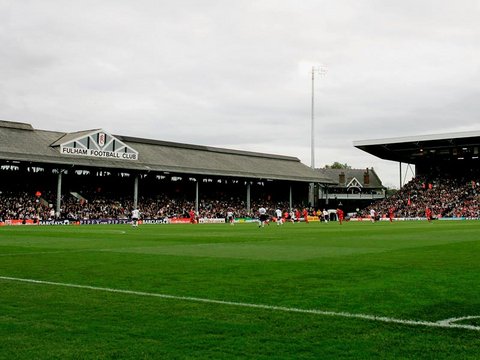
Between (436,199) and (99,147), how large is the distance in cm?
4853

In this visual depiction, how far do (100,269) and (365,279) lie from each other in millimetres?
6275

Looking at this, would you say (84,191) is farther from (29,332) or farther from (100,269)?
(29,332)

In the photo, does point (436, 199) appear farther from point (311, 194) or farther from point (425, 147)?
point (311, 194)

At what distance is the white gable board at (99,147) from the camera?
215 feet

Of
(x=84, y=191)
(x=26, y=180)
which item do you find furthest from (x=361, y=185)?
(x=26, y=180)

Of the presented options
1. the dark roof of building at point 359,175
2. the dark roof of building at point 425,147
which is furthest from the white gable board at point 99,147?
the dark roof of building at point 359,175

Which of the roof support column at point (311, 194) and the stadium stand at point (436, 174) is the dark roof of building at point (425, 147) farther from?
the roof support column at point (311, 194)

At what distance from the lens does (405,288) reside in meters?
10.2

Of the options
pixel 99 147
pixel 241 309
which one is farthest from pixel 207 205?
pixel 241 309

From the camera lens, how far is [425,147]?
84.4m

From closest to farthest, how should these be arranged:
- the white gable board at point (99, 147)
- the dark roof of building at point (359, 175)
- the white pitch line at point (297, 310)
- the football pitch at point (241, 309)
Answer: the football pitch at point (241, 309) → the white pitch line at point (297, 310) → the white gable board at point (99, 147) → the dark roof of building at point (359, 175)

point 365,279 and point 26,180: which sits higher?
point 26,180

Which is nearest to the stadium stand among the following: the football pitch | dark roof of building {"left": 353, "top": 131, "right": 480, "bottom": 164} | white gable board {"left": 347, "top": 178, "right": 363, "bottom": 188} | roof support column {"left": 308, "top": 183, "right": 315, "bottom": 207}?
dark roof of building {"left": 353, "top": 131, "right": 480, "bottom": 164}

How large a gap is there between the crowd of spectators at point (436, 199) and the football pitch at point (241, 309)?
210ft
